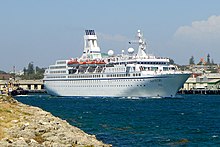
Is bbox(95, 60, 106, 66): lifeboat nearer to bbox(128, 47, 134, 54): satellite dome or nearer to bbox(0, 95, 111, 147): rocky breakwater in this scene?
bbox(128, 47, 134, 54): satellite dome

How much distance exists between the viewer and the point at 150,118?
58281 mm

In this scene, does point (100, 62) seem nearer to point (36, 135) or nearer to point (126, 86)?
point (126, 86)

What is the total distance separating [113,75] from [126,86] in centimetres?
664

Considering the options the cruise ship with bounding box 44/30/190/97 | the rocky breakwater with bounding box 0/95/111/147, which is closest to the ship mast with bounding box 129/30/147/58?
the cruise ship with bounding box 44/30/190/97

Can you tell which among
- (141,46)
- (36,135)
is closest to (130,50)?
(141,46)

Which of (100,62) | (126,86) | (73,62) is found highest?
(73,62)

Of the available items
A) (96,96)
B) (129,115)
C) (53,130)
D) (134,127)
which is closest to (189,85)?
(96,96)

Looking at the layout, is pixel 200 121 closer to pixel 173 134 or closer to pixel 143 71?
pixel 173 134

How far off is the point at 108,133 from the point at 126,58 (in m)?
69.5

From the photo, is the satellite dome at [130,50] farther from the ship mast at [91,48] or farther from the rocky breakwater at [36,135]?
the rocky breakwater at [36,135]

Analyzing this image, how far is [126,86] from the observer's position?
105 metres

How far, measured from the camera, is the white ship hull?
98500 millimetres

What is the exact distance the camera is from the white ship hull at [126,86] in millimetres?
98500

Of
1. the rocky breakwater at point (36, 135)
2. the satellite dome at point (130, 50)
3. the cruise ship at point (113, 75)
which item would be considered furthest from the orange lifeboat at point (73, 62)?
the rocky breakwater at point (36, 135)
